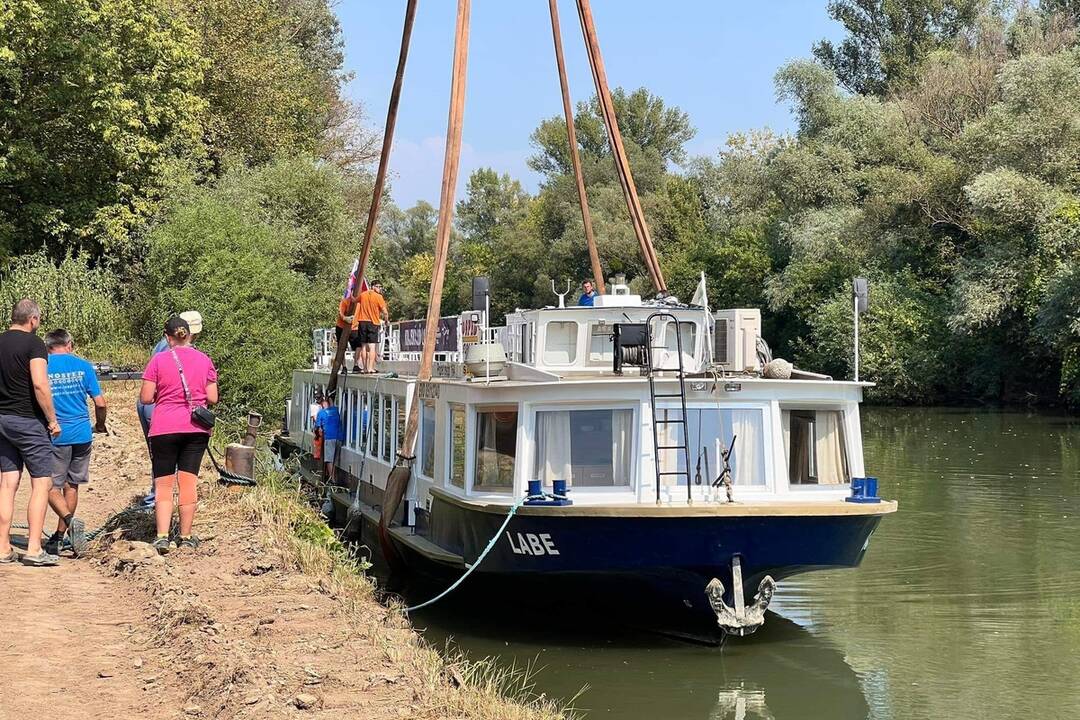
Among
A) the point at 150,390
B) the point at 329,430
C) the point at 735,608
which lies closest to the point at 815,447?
the point at 735,608

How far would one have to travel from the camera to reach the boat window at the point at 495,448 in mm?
13727

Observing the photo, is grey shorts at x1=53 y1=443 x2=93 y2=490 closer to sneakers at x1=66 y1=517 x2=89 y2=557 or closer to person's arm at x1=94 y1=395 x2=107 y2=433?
person's arm at x1=94 y1=395 x2=107 y2=433

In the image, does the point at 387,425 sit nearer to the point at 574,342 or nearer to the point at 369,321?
the point at 369,321

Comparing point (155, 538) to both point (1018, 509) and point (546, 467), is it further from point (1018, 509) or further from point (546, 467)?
point (1018, 509)

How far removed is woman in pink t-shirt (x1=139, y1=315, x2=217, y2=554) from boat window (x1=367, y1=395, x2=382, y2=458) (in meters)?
7.15

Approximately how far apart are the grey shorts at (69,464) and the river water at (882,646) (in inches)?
154

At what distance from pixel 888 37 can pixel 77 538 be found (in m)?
65.9

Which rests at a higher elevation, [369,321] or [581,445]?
[369,321]

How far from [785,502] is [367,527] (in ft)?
24.1

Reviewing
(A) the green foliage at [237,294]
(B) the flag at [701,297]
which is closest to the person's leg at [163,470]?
(B) the flag at [701,297]

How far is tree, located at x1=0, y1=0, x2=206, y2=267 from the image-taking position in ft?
116

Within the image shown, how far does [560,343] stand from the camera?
15.5 meters

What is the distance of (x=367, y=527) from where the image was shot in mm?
18578

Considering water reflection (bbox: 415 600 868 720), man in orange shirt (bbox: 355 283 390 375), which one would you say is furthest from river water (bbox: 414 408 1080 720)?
man in orange shirt (bbox: 355 283 390 375)
